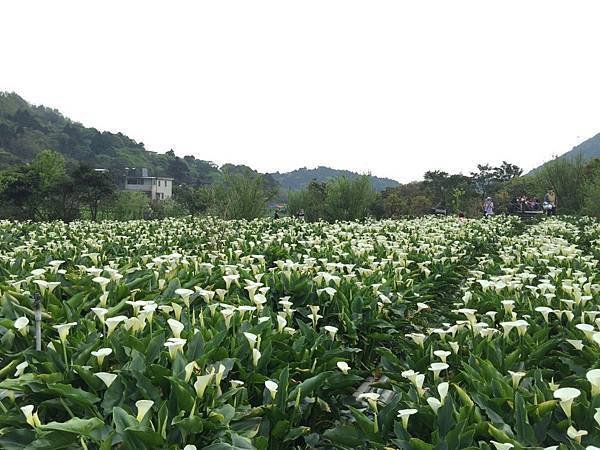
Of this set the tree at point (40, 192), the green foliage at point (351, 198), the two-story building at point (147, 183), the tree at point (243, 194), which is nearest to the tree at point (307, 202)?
the green foliage at point (351, 198)

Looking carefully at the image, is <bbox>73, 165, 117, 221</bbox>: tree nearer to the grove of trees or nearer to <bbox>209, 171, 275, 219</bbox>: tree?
the grove of trees

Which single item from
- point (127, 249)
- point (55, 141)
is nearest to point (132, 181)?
point (55, 141)

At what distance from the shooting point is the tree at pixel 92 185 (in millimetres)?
25062

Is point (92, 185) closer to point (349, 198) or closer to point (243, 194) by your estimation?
point (243, 194)

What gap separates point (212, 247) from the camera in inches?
288

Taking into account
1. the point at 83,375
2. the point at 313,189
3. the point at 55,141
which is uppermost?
the point at 55,141

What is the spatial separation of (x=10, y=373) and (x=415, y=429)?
→ 6.72 ft

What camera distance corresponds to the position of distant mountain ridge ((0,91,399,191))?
73.6 m

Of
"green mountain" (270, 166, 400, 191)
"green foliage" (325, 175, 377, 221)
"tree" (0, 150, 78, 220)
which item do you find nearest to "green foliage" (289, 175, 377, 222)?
"green foliage" (325, 175, 377, 221)

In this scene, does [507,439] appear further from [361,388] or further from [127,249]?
[127,249]

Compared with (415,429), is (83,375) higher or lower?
higher

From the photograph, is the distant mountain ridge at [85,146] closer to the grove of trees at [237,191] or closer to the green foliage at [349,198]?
the grove of trees at [237,191]

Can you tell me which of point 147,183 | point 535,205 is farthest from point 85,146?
point 535,205

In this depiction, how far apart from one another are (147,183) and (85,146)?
15.4 m
